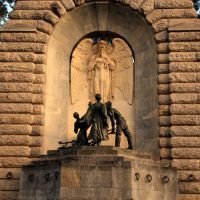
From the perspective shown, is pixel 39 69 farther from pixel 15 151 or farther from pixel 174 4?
pixel 174 4

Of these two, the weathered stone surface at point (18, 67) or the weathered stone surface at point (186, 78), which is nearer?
the weathered stone surface at point (186, 78)

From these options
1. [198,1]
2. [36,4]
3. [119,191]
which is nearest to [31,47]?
[36,4]

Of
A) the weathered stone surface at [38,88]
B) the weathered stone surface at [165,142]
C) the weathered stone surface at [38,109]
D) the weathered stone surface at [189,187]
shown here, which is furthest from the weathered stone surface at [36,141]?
the weathered stone surface at [189,187]

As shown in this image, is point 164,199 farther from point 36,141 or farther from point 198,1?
point 198,1

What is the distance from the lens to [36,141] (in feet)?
58.6

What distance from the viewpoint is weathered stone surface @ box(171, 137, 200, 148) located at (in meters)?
17.4

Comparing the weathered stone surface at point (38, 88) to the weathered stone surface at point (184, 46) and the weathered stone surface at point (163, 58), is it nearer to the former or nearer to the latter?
the weathered stone surface at point (163, 58)

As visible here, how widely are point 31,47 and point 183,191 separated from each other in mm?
7518

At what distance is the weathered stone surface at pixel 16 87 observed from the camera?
18219 millimetres

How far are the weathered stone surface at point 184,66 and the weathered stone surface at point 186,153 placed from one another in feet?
9.48

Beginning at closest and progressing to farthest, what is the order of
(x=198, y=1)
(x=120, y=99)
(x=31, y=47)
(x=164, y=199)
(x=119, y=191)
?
(x=119, y=191) < (x=164, y=199) < (x=31, y=47) < (x=120, y=99) < (x=198, y=1)

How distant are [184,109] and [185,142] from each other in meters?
1.19

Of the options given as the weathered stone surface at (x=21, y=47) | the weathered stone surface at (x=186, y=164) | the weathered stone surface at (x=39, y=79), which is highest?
the weathered stone surface at (x=21, y=47)

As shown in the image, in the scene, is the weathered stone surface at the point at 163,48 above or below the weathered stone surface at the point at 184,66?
above
